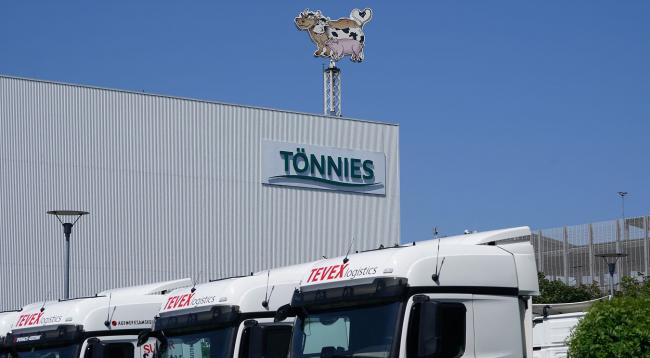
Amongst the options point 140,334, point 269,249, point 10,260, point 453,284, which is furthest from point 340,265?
point 269,249

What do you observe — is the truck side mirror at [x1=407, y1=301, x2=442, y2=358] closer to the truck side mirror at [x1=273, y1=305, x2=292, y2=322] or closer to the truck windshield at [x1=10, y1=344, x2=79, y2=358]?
the truck side mirror at [x1=273, y1=305, x2=292, y2=322]

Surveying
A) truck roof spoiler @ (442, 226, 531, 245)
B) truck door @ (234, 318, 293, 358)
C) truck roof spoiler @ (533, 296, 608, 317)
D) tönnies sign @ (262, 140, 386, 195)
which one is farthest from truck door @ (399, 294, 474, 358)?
tönnies sign @ (262, 140, 386, 195)

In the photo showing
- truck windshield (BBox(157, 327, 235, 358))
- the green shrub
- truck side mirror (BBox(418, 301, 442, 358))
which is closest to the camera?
truck side mirror (BBox(418, 301, 442, 358))

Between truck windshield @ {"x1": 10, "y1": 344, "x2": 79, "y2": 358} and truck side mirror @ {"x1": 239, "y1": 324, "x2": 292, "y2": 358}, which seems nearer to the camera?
truck side mirror @ {"x1": 239, "y1": 324, "x2": 292, "y2": 358}

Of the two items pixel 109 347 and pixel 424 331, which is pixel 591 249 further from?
pixel 424 331

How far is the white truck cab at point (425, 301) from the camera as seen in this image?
12.5 m

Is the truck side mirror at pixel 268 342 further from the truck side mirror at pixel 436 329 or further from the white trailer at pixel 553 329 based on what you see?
the truck side mirror at pixel 436 329

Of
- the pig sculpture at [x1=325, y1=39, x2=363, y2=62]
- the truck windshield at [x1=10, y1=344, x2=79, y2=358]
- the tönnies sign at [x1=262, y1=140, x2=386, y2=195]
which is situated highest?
the pig sculpture at [x1=325, y1=39, x2=363, y2=62]

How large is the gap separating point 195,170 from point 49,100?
6.10m

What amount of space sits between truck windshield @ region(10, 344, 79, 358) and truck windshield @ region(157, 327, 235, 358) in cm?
197

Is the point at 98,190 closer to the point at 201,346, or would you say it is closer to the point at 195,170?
the point at 195,170

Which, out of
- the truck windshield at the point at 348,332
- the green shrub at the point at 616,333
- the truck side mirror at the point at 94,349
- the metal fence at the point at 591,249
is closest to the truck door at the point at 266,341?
the truck windshield at the point at 348,332

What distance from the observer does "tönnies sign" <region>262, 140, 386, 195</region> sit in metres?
47.2

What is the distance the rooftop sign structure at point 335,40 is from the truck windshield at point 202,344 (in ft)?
110
